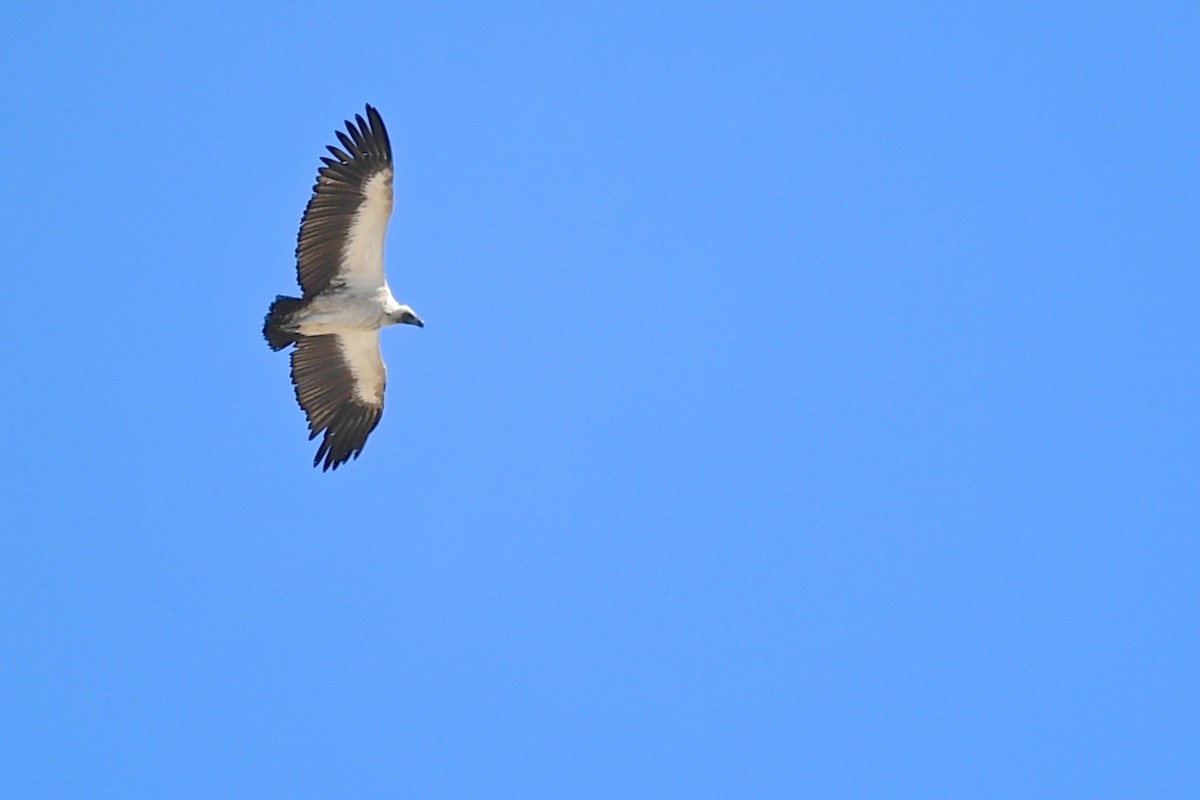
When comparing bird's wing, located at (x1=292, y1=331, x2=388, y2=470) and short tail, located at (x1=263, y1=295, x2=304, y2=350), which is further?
bird's wing, located at (x1=292, y1=331, x2=388, y2=470)

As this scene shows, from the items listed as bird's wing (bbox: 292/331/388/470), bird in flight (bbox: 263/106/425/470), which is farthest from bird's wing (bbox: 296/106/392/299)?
bird's wing (bbox: 292/331/388/470)

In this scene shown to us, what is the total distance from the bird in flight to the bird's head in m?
0.01

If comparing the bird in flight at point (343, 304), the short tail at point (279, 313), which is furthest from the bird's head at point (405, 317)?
the short tail at point (279, 313)

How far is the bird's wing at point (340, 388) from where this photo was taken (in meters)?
21.9

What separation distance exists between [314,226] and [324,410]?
9.20 feet

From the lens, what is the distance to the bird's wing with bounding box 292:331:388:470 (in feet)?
71.8

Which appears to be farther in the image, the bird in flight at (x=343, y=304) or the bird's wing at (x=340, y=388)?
the bird's wing at (x=340, y=388)

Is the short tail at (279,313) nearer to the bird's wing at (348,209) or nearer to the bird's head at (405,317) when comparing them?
the bird's wing at (348,209)

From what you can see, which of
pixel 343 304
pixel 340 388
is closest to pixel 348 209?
pixel 343 304

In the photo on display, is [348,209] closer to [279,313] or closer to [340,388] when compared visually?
[279,313]

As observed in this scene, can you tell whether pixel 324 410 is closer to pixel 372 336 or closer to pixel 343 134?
pixel 372 336

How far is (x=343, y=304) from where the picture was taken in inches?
831

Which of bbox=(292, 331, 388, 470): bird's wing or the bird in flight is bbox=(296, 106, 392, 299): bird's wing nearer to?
the bird in flight

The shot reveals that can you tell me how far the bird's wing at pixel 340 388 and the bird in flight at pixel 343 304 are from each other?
13mm
